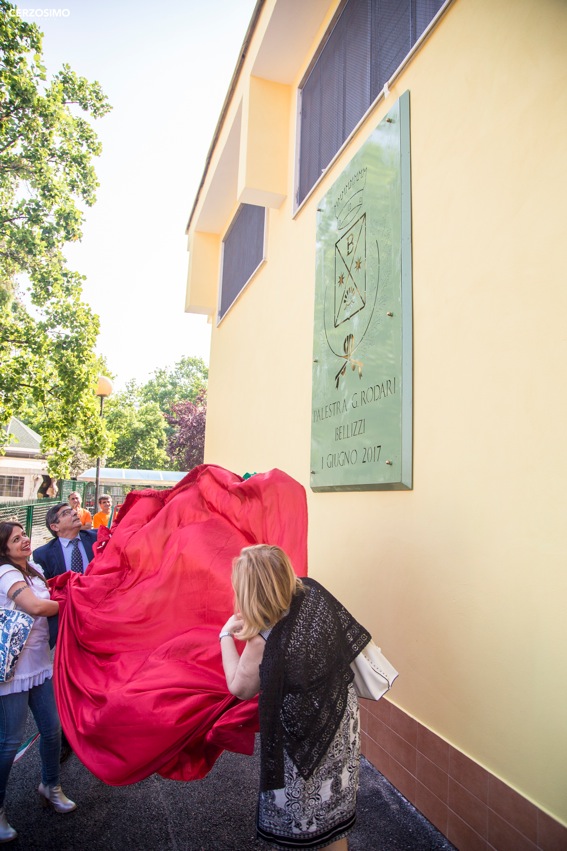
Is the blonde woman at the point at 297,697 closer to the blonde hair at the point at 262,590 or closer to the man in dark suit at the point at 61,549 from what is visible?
the blonde hair at the point at 262,590

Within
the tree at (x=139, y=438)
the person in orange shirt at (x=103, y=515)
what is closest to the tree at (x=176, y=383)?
the tree at (x=139, y=438)

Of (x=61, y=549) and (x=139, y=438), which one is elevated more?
(x=139, y=438)

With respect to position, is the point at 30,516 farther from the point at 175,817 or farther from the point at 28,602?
the point at 175,817

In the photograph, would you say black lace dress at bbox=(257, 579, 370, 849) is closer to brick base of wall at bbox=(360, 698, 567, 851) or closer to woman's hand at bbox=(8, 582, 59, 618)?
brick base of wall at bbox=(360, 698, 567, 851)

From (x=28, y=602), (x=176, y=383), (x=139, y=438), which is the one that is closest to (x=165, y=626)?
(x=28, y=602)

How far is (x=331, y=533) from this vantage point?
472 cm

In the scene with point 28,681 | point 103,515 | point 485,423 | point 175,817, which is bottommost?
point 175,817

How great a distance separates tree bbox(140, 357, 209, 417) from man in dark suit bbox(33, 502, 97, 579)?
174ft

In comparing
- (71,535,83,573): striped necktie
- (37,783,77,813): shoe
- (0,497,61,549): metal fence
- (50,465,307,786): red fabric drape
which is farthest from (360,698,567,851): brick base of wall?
(0,497,61,549): metal fence

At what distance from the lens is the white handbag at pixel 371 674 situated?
7.86 ft

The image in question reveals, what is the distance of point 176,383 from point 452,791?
196 ft

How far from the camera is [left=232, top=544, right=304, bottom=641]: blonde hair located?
2.29 metres

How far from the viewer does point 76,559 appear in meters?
4.91

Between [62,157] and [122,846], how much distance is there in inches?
567
